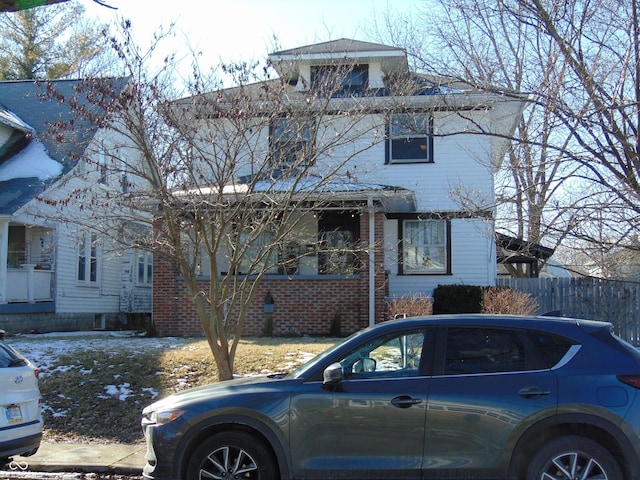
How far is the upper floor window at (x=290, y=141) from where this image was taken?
29.8 ft

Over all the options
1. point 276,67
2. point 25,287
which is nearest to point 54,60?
point 25,287

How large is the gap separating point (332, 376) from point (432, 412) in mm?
822

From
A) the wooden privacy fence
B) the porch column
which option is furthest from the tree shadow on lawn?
the wooden privacy fence

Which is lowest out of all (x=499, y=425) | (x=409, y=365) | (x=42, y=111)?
(x=499, y=425)

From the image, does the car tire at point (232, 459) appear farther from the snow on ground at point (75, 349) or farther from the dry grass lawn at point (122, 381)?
the snow on ground at point (75, 349)

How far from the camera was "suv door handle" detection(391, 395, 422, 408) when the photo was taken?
5219 mm

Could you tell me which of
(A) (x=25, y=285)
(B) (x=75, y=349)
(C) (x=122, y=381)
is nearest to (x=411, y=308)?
(C) (x=122, y=381)

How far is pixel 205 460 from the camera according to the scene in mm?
5422

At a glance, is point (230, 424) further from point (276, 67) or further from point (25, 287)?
point (25, 287)

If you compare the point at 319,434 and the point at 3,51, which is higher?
the point at 3,51

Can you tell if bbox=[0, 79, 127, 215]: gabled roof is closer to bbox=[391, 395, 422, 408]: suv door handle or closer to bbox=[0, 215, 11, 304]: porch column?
bbox=[0, 215, 11, 304]: porch column

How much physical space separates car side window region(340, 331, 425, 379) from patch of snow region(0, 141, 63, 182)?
51.7 ft

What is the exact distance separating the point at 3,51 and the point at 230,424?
105 feet

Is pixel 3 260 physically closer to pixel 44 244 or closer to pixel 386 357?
pixel 44 244
